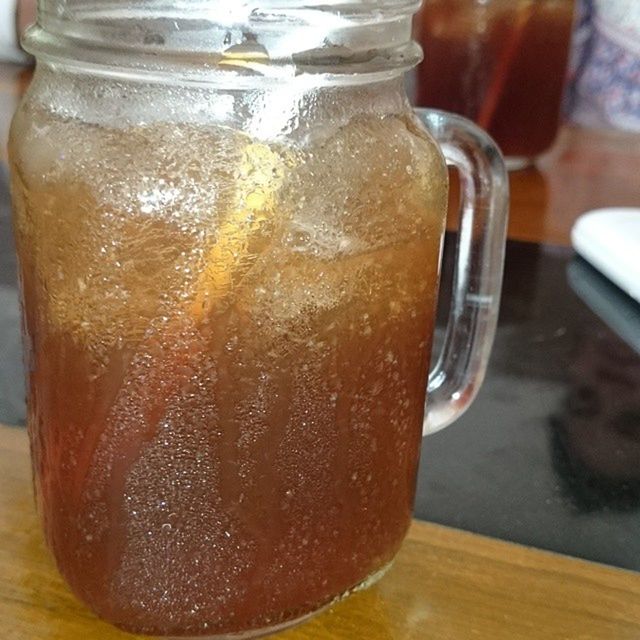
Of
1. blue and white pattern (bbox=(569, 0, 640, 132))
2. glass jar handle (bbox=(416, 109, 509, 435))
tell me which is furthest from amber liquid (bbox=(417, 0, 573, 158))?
glass jar handle (bbox=(416, 109, 509, 435))

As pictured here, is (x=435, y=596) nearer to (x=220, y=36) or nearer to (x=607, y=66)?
(x=220, y=36)

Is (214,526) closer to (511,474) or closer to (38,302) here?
(38,302)

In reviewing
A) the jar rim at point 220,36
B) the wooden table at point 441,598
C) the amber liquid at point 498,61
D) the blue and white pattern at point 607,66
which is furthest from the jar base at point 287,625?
the blue and white pattern at point 607,66

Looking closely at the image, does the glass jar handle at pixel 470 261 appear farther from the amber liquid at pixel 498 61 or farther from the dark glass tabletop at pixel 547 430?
the amber liquid at pixel 498 61

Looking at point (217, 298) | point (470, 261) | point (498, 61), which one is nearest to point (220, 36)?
point (217, 298)

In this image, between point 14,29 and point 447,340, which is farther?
point 14,29

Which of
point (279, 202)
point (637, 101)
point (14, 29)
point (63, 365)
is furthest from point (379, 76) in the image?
point (14, 29)
